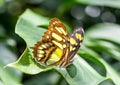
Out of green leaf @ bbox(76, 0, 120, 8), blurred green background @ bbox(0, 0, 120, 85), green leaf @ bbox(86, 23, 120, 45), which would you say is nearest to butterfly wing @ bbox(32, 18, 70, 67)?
blurred green background @ bbox(0, 0, 120, 85)

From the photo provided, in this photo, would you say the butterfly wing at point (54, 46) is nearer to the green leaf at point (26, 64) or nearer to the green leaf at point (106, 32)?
the green leaf at point (26, 64)

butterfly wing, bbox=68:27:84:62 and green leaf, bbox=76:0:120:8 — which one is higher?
butterfly wing, bbox=68:27:84:62

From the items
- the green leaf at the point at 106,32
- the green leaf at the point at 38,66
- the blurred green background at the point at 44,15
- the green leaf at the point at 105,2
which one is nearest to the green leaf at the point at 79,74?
Result: the green leaf at the point at 38,66

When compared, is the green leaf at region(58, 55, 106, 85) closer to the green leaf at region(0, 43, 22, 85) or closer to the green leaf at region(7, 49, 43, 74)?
the green leaf at region(7, 49, 43, 74)

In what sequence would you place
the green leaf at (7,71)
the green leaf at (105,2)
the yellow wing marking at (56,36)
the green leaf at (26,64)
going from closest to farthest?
1. the green leaf at (26,64)
2. the yellow wing marking at (56,36)
3. the green leaf at (7,71)
4. the green leaf at (105,2)

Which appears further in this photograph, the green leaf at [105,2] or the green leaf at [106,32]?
the green leaf at [105,2]

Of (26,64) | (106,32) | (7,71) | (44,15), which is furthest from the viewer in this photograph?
(44,15)

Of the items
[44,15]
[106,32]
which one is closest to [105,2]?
[106,32]

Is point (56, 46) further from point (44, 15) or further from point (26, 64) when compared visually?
point (44, 15)
